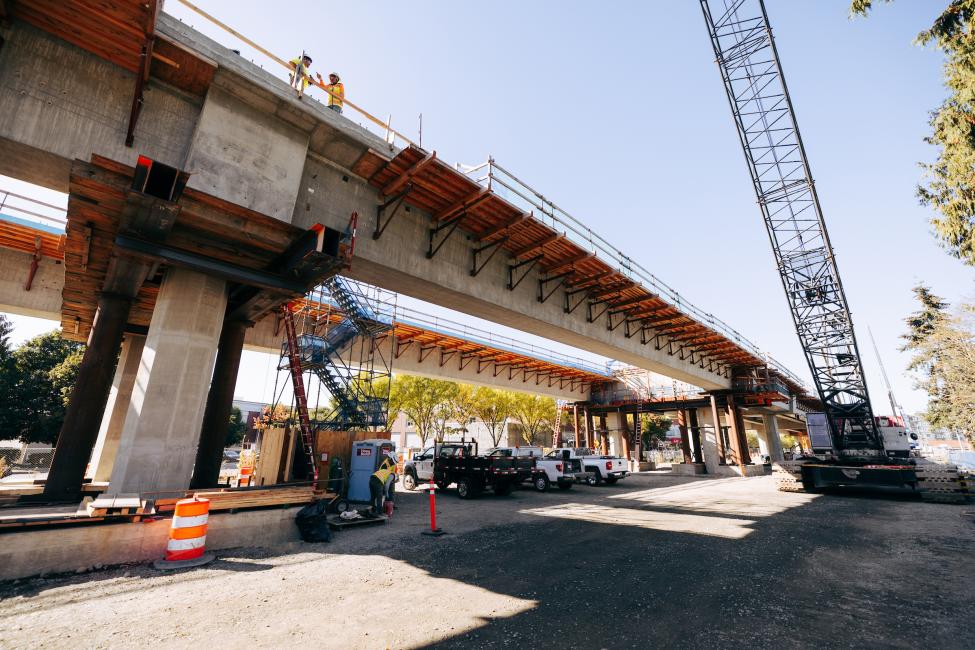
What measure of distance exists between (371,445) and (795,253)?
2606 centimetres

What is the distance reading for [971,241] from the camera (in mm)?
11547

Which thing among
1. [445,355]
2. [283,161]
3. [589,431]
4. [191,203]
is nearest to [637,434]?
[589,431]

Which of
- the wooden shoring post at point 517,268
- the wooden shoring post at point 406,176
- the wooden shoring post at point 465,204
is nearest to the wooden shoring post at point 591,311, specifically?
the wooden shoring post at point 517,268

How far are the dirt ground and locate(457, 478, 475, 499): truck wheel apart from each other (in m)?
6.20

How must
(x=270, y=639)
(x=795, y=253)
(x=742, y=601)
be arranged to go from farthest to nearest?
(x=795, y=253) < (x=742, y=601) < (x=270, y=639)

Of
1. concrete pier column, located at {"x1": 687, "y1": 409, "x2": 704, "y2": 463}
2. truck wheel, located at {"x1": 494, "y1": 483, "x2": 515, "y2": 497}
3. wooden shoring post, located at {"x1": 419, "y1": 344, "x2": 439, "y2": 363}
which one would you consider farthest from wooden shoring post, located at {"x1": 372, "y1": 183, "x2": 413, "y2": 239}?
concrete pier column, located at {"x1": 687, "y1": 409, "x2": 704, "y2": 463}

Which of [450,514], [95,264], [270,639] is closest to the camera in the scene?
[270,639]

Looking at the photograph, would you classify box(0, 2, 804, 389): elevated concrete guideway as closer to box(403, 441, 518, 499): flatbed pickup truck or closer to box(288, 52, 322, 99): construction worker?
box(288, 52, 322, 99): construction worker

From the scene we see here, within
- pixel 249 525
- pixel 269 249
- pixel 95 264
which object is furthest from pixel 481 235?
pixel 95 264

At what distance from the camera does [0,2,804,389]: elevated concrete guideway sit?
21.5 ft

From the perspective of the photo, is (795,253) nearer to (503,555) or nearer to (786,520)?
(786,520)

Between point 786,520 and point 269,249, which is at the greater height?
point 269,249

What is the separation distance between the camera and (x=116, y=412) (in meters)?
14.9

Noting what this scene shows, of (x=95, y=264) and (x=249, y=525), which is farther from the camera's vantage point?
(x=95, y=264)
